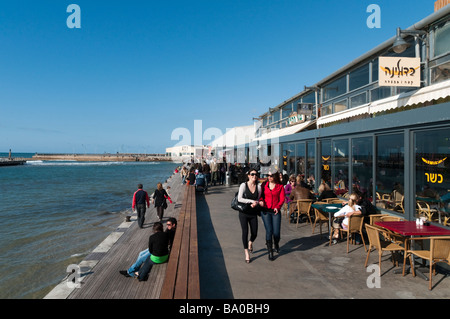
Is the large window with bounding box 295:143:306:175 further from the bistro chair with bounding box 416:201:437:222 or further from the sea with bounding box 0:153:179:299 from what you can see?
the sea with bounding box 0:153:179:299

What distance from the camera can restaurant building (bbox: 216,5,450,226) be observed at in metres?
5.39

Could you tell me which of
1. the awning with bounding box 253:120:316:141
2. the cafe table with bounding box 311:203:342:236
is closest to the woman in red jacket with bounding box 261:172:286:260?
the cafe table with bounding box 311:203:342:236

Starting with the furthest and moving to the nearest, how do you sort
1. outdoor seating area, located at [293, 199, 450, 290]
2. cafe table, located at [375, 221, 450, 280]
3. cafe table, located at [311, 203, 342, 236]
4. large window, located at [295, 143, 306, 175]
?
large window, located at [295, 143, 306, 175] → cafe table, located at [311, 203, 342, 236] → cafe table, located at [375, 221, 450, 280] → outdoor seating area, located at [293, 199, 450, 290]

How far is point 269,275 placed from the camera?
15.1 ft

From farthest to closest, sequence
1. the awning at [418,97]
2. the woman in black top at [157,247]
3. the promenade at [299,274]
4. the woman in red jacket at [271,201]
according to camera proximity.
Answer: the woman in black top at [157,247]
the woman in red jacket at [271,201]
the awning at [418,97]
the promenade at [299,274]

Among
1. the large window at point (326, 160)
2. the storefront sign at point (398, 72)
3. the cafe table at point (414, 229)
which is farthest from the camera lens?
the large window at point (326, 160)

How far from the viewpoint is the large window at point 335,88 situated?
11625 mm

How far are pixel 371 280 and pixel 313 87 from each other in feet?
36.6

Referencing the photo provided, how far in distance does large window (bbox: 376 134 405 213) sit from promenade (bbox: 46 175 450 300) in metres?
1.36

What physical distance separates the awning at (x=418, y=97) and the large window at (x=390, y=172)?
0.72 metres

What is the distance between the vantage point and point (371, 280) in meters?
4.41

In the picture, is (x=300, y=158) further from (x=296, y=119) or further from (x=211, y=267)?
(x=211, y=267)

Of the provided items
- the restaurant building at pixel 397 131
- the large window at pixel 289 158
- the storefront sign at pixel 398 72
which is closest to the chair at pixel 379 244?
the restaurant building at pixel 397 131

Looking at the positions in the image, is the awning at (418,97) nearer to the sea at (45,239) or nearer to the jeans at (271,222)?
the jeans at (271,222)
